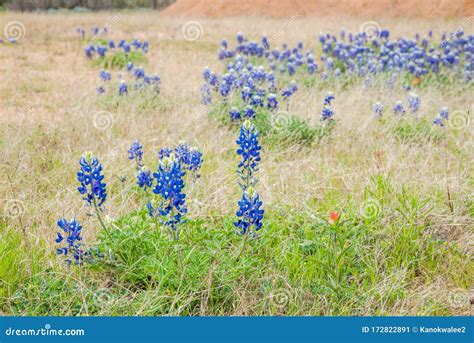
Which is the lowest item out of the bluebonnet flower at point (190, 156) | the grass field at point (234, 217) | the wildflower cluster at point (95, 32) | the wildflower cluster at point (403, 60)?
the grass field at point (234, 217)

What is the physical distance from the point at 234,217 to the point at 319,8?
1853cm

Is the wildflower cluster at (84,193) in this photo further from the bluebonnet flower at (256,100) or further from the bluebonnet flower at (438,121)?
the bluebonnet flower at (438,121)

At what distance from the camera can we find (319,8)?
819 inches

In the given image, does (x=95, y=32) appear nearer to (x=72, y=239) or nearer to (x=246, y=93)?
(x=246, y=93)

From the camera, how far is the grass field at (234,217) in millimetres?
3049

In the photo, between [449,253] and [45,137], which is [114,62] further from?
[449,253]

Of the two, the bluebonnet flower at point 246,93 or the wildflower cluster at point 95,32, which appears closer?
the bluebonnet flower at point 246,93

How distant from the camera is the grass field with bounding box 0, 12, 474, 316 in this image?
3049 millimetres

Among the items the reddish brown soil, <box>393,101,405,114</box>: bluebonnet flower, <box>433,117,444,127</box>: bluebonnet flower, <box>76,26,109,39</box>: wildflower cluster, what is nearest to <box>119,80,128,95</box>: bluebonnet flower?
<box>393,101,405,114</box>: bluebonnet flower

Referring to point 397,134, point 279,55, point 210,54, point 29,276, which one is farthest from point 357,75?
point 29,276

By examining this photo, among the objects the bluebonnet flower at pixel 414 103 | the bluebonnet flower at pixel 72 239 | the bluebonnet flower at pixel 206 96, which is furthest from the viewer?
the bluebonnet flower at pixel 206 96

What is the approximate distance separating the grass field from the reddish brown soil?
950 centimetres

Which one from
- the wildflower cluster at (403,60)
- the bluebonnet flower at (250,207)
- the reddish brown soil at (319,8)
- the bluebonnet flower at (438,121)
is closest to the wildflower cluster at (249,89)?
the wildflower cluster at (403,60)

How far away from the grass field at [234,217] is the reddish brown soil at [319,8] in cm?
950
